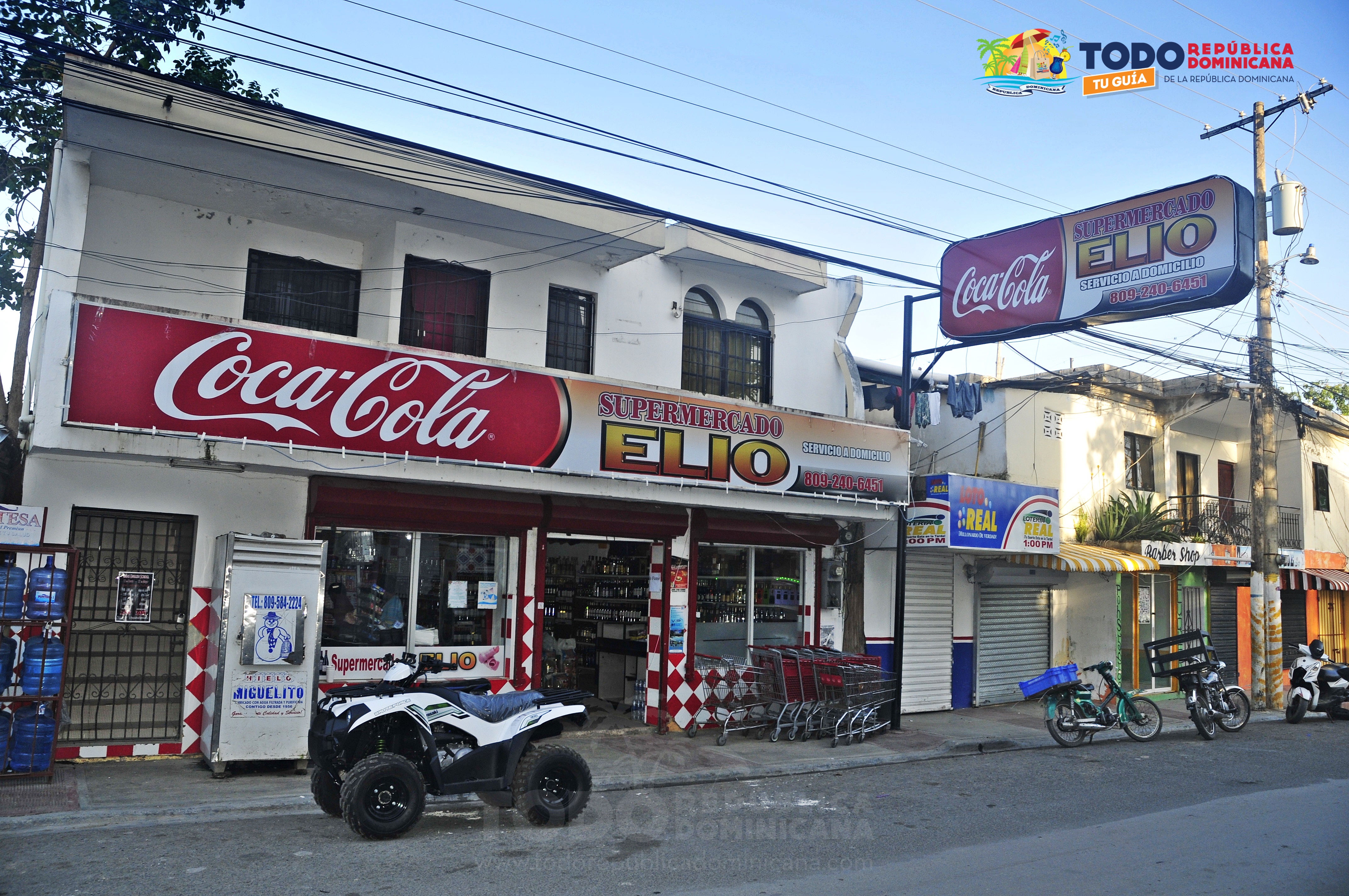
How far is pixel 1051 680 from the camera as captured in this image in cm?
1441

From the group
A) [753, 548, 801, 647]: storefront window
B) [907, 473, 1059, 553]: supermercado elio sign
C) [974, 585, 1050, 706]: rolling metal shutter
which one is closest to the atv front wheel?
[753, 548, 801, 647]: storefront window

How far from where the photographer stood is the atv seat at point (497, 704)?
336 inches

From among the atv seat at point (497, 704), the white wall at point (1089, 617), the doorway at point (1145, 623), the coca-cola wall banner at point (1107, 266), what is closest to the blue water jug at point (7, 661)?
the atv seat at point (497, 704)

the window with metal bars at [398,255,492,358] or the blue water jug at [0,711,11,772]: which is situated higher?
the window with metal bars at [398,255,492,358]

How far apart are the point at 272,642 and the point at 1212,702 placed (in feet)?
45.8

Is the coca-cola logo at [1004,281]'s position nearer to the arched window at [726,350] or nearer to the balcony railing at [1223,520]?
the arched window at [726,350]

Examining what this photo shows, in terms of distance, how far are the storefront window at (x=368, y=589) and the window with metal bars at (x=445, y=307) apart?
250cm

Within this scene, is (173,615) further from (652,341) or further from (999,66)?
(999,66)

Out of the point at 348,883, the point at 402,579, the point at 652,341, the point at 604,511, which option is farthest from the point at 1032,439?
the point at 348,883

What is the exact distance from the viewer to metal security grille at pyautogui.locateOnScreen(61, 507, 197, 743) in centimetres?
1065

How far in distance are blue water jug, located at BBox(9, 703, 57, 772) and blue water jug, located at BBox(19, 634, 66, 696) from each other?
0.14 metres

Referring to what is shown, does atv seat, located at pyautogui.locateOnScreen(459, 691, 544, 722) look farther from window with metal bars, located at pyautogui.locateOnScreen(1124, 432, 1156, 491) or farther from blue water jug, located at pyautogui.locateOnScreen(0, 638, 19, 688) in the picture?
window with metal bars, located at pyautogui.locateOnScreen(1124, 432, 1156, 491)

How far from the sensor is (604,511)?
44.6 ft

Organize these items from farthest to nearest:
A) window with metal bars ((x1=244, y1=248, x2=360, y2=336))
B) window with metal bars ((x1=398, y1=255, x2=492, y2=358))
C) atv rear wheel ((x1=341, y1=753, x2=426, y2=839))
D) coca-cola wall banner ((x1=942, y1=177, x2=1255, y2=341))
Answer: window with metal bars ((x1=398, y1=255, x2=492, y2=358)) < window with metal bars ((x1=244, y1=248, x2=360, y2=336)) < coca-cola wall banner ((x1=942, y1=177, x2=1255, y2=341)) < atv rear wheel ((x1=341, y1=753, x2=426, y2=839))
